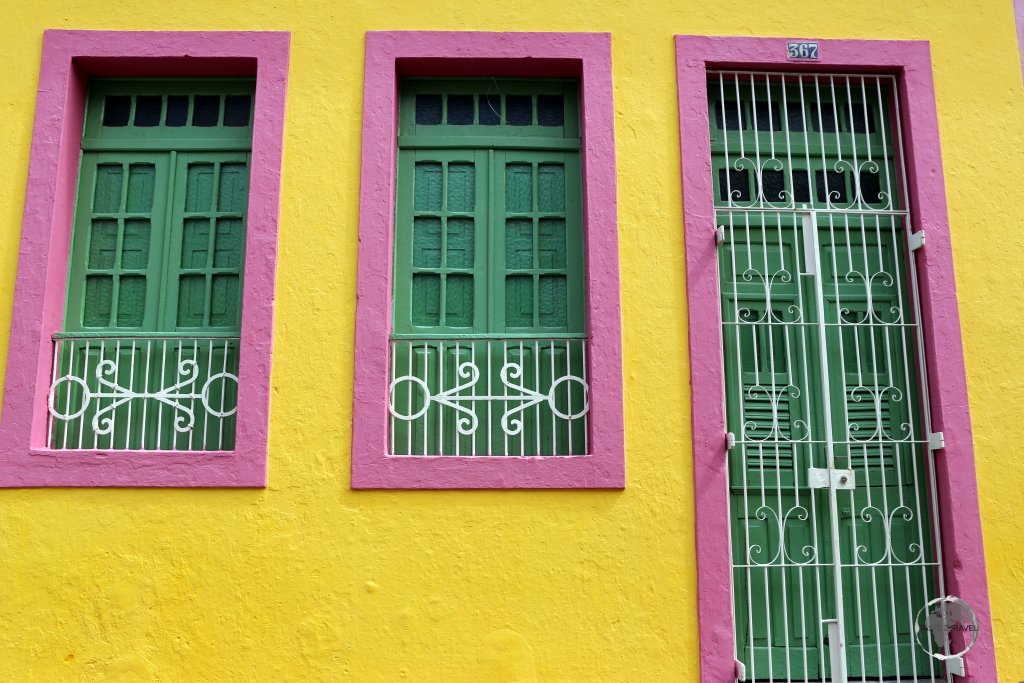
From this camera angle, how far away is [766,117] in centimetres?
529

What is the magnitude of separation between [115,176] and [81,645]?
245 centimetres

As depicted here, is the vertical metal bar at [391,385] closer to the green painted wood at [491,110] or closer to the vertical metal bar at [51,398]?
the green painted wood at [491,110]

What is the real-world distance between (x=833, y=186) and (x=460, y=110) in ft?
6.87

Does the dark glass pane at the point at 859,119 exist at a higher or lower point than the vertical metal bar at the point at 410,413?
higher

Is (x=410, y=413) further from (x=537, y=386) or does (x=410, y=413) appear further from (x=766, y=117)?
(x=766, y=117)

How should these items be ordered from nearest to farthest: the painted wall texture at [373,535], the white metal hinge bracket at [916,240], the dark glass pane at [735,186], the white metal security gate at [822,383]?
the painted wall texture at [373,535] < the white metal security gate at [822,383] < the white metal hinge bracket at [916,240] < the dark glass pane at [735,186]

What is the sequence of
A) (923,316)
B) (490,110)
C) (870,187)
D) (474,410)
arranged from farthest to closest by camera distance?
(490,110) → (870,187) → (923,316) → (474,410)

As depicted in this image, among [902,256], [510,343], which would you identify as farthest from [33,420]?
[902,256]

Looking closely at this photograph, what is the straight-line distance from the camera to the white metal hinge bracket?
5.01m

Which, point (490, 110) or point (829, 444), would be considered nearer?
point (829, 444)

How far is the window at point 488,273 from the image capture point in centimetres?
489

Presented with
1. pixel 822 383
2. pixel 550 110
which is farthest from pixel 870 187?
pixel 550 110

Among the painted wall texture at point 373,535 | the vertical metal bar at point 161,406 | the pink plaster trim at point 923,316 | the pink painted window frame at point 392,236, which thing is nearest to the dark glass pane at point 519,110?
the pink painted window frame at point 392,236

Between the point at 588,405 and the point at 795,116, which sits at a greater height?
the point at 795,116
